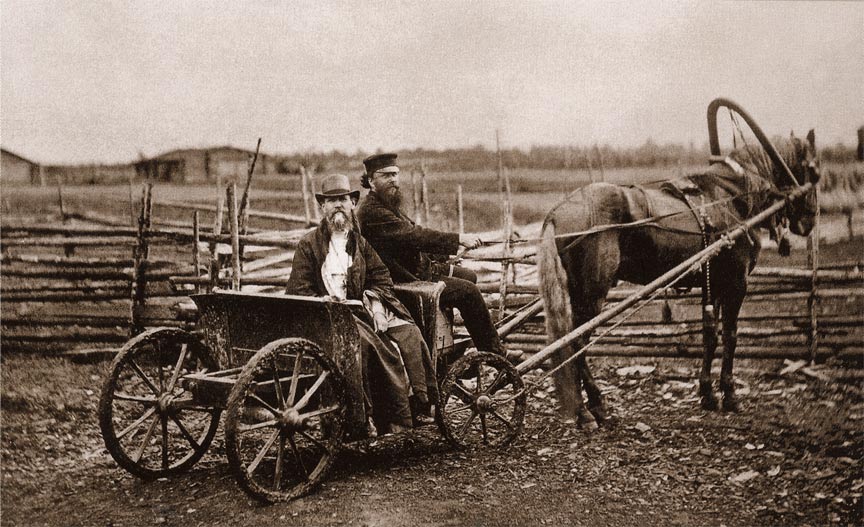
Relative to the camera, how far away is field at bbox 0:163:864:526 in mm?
2846

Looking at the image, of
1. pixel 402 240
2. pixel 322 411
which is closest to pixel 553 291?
pixel 402 240

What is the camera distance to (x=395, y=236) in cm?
342

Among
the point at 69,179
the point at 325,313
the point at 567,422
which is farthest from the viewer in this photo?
the point at 69,179

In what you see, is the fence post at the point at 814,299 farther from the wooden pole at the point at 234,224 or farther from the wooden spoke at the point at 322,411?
the wooden pole at the point at 234,224

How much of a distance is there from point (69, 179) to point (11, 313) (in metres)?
7.76

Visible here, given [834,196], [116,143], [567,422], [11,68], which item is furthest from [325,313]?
[834,196]

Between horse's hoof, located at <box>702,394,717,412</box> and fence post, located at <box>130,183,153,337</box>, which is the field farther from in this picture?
fence post, located at <box>130,183,153,337</box>

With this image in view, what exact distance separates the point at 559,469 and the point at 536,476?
6.9 inches

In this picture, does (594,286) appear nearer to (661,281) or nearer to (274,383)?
(661,281)

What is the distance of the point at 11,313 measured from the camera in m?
6.88

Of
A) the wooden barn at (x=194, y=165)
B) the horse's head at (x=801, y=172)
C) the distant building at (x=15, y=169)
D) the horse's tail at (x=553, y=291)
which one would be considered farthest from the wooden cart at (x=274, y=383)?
the wooden barn at (x=194, y=165)

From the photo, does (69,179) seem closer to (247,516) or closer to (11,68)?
(11,68)

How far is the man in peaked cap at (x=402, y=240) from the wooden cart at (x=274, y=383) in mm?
178

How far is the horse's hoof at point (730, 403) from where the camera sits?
4543 mm
